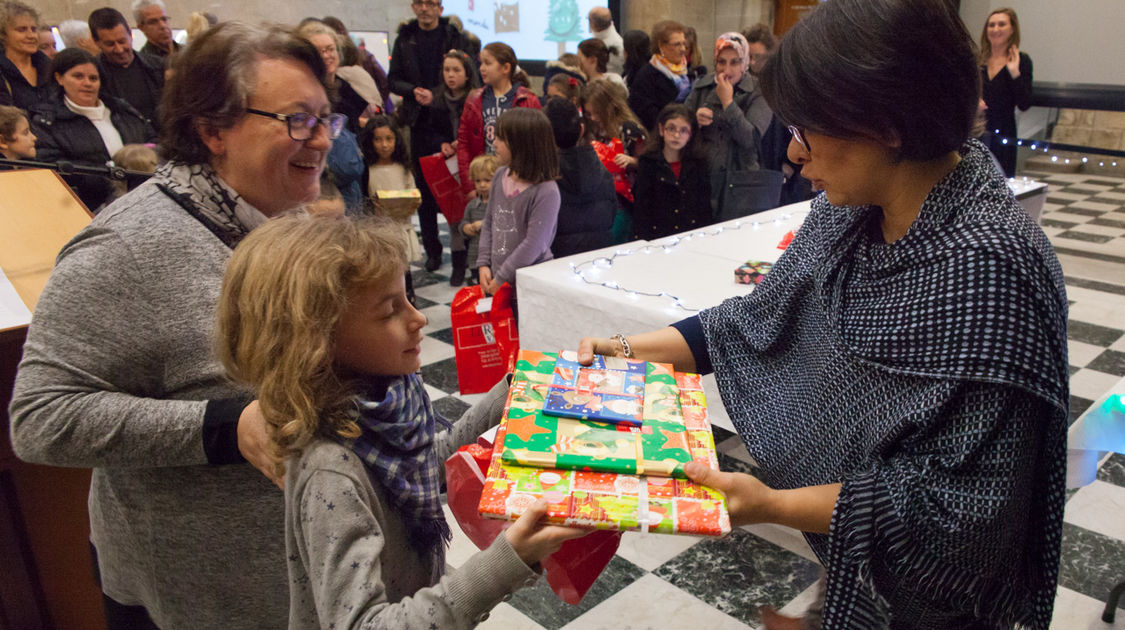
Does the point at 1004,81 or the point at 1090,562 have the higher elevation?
the point at 1004,81

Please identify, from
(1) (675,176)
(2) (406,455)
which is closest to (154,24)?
(1) (675,176)

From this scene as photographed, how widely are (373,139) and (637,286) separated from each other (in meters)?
3.14

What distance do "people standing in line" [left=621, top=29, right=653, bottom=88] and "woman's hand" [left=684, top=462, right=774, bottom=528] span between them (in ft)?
18.4

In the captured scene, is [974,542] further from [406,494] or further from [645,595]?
[645,595]

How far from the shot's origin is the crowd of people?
105 centimetres

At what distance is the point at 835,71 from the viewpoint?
1.09 meters

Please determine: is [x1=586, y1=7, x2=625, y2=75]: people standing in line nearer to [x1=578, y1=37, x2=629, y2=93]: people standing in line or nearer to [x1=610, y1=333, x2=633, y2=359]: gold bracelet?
[x1=578, y1=37, x2=629, y2=93]: people standing in line

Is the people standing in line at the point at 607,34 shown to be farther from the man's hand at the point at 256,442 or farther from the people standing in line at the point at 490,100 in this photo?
the man's hand at the point at 256,442

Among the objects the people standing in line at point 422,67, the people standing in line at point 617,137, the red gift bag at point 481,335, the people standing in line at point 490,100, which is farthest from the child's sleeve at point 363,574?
the people standing in line at point 422,67

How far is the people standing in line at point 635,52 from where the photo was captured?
6.39 m

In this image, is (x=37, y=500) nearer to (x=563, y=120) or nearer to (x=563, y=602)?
(x=563, y=602)

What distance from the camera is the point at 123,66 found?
4.96m

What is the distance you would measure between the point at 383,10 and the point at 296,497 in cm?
902

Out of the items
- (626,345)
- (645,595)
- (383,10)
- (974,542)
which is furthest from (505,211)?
(383,10)
